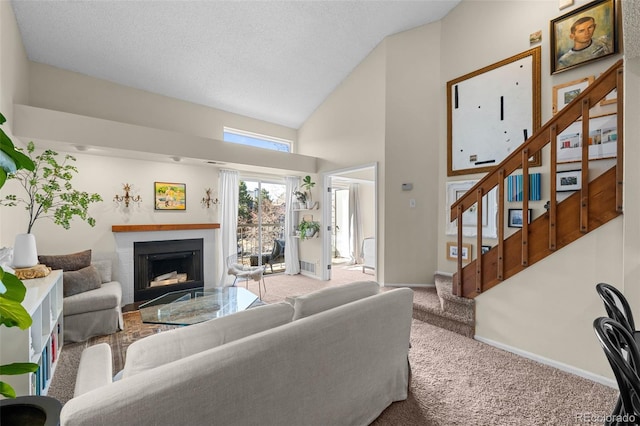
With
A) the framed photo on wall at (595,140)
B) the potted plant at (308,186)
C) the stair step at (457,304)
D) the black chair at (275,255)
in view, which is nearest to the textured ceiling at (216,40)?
the potted plant at (308,186)

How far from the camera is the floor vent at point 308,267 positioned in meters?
5.75

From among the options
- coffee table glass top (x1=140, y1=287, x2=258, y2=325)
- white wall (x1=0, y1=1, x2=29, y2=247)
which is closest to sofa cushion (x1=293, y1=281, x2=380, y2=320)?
coffee table glass top (x1=140, y1=287, x2=258, y2=325)

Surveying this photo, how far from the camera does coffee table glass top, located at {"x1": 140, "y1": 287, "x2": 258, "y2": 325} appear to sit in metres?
2.35

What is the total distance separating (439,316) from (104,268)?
4154mm

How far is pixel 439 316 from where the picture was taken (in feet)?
10.3

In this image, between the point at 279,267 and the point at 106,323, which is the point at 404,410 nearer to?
the point at 106,323

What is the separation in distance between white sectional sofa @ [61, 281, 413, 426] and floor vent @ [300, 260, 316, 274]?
12.5 feet

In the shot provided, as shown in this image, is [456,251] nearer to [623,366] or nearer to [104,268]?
[623,366]

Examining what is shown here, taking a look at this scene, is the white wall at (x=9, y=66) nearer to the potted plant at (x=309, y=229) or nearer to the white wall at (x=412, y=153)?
the potted plant at (x=309, y=229)

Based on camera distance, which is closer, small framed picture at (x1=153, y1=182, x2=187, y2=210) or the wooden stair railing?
the wooden stair railing

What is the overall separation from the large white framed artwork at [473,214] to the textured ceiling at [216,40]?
2491 millimetres

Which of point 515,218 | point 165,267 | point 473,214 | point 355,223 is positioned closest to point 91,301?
point 165,267

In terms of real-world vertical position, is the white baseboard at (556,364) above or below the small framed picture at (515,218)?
below

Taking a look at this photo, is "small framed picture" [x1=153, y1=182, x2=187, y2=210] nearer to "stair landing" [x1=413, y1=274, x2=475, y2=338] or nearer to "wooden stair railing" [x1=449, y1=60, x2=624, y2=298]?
"stair landing" [x1=413, y1=274, x2=475, y2=338]
